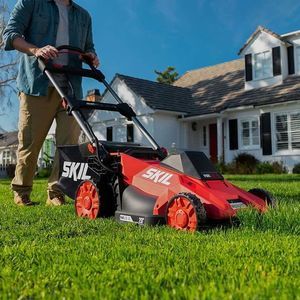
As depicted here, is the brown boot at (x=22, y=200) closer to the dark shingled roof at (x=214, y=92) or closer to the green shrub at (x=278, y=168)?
the green shrub at (x=278, y=168)

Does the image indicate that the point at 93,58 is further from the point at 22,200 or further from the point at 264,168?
the point at 264,168

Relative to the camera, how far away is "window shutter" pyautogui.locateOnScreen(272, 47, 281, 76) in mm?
18219

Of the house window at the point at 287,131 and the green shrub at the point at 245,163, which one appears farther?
the green shrub at the point at 245,163

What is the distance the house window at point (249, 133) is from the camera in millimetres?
18406

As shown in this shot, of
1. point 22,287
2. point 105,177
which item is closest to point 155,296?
→ point 22,287

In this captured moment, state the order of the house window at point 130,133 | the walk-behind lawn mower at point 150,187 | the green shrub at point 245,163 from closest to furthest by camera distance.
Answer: the walk-behind lawn mower at point 150,187, the green shrub at point 245,163, the house window at point 130,133

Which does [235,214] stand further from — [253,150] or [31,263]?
[253,150]

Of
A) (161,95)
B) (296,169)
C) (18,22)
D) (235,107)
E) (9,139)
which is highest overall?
(161,95)

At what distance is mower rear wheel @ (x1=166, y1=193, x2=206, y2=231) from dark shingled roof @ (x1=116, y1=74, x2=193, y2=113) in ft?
55.2

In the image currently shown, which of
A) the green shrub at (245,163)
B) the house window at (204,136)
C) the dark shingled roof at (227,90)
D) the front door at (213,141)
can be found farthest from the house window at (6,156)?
the green shrub at (245,163)

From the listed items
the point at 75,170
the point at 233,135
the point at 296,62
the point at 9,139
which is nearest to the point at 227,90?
the point at 233,135

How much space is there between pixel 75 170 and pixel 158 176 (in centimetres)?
127

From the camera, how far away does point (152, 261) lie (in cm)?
206

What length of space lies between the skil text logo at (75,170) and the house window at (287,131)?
13.8 metres
